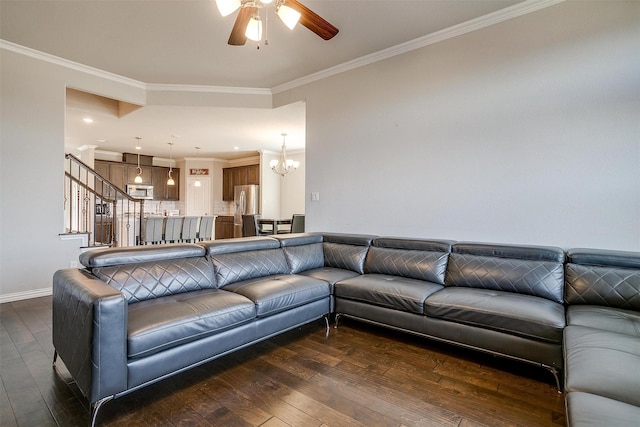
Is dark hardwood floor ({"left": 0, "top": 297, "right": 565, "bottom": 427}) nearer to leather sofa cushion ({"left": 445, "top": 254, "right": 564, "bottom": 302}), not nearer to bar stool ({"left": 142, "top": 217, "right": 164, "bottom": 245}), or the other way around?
leather sofa cushion ({"left": 445, "top": 254, "right": 564, "bottom": 302})

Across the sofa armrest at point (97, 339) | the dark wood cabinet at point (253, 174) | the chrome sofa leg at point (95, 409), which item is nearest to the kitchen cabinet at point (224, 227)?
the dark wood cabinet at point (253, 174)

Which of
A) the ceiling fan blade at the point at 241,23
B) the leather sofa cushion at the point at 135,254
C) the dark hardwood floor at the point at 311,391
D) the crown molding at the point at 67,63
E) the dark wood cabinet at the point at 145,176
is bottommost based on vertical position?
the dark hardwood floor at the point at 311,391

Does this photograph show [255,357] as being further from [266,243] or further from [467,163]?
[467,163]

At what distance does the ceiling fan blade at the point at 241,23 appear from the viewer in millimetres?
2092

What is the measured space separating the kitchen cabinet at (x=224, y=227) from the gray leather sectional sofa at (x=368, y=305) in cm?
646

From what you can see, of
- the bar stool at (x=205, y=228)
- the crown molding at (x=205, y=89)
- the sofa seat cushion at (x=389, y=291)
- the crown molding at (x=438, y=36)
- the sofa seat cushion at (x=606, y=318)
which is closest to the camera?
the sofa seat cushion at (x=606, y=318)

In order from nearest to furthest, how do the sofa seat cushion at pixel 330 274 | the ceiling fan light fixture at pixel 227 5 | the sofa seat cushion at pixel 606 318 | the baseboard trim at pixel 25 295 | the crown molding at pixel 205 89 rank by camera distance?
the sofa seat cushion at pixel 606 318 → the ceiling fan light fixture at pixel 227 5 → the sofa seat cushion at pixel 330 274 → the baseboard trim at pixel 25 295 → the crown molding at pixel 205 89

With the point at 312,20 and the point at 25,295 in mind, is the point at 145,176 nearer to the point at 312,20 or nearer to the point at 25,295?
the point at 25,295

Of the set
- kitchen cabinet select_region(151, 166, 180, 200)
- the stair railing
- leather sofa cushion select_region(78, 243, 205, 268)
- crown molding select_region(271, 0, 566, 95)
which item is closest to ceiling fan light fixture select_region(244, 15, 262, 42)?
leather sofa cushion select_region(78, 243, 205, 268)

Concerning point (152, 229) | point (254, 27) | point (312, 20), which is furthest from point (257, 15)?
point (152, 229)

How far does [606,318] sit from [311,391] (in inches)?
72.0

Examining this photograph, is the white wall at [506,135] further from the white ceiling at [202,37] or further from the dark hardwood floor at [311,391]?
the dark hardwood floor at [311,391]

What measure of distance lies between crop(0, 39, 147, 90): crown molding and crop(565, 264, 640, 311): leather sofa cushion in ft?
18.4

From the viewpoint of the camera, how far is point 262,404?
1688 mm
